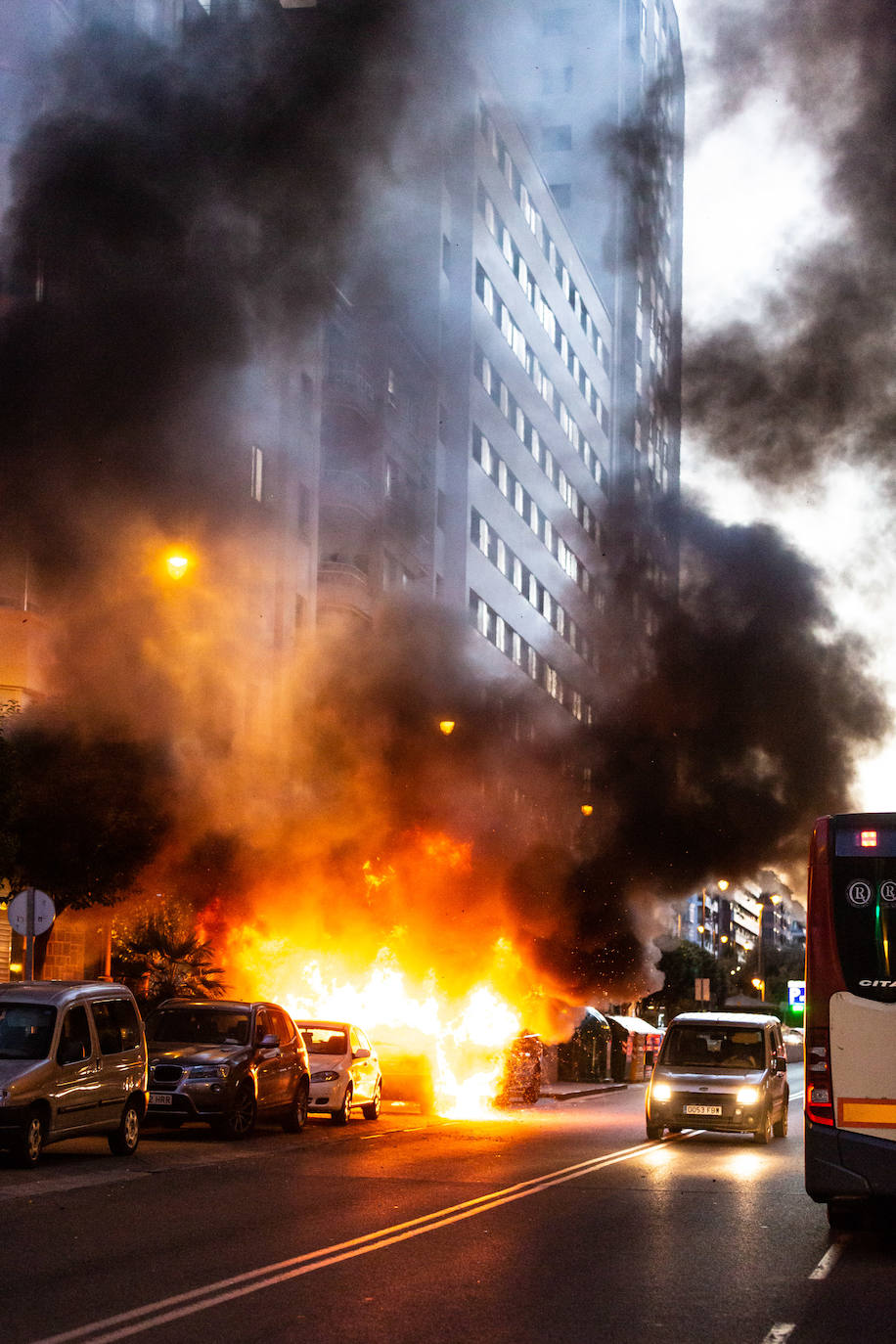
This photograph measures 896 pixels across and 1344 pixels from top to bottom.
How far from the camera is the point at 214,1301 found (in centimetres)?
783

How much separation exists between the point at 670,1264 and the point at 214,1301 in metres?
2.97

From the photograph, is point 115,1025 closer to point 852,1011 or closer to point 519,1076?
point 852,1011

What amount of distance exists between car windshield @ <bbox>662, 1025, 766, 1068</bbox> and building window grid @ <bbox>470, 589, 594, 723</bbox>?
28.2 m

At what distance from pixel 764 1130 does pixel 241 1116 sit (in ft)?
21.9

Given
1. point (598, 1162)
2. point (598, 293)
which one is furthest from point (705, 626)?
point (598, 293)

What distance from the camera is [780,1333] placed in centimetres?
737

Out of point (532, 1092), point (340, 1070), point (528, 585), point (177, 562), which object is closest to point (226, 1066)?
point (340, 1070)

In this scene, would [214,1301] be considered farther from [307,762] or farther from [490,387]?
[490,387]

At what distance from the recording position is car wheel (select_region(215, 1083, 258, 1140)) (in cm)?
1891

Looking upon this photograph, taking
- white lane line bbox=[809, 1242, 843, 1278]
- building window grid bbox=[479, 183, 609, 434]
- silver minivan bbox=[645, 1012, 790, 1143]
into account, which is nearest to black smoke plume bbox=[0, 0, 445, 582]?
silver minivan bbox=[645, 1012, 790, 1143]

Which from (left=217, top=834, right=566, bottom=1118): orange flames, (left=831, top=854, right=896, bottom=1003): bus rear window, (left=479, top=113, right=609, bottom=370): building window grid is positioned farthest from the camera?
(left=479, top=113, right=609, bottom=370): building window grid

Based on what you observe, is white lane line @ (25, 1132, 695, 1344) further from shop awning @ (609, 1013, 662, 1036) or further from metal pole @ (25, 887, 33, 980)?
shop awning @ (609, 1013, 662, 1036)

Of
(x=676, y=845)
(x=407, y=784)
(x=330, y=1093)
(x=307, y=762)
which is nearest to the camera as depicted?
(x=330, y=1093)

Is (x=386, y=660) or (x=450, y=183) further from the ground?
(x=450, y=183)
